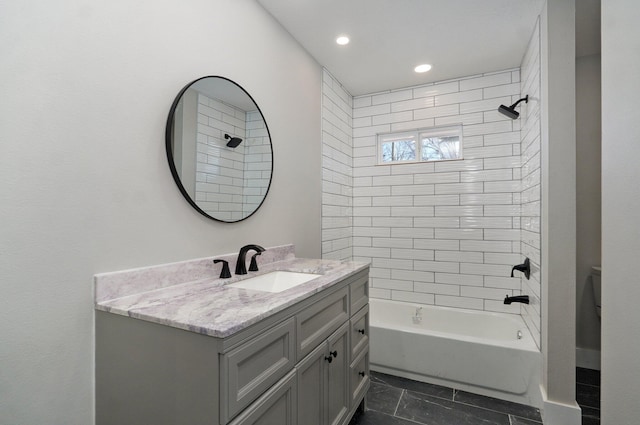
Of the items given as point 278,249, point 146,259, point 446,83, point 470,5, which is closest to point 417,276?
point 278,249

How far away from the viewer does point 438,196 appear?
121 inches

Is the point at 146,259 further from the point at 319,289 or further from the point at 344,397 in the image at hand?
the point at 344,397

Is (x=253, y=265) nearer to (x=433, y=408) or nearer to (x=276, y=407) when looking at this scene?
(x=276, y=407)

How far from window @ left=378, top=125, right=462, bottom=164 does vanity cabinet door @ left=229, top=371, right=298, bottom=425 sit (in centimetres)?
258

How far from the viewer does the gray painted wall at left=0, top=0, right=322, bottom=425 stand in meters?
0.94

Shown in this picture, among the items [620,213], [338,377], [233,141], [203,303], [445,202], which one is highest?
[233,141]

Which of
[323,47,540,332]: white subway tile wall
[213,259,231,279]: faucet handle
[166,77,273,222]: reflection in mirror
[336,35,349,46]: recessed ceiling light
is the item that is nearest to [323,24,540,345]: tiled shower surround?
[323,47,540,332]: white subway tile wall

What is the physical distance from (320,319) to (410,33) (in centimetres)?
215

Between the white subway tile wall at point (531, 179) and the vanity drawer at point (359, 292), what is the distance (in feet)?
3.93

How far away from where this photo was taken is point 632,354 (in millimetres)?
860

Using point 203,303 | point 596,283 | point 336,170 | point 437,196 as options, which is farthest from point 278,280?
point 596,283

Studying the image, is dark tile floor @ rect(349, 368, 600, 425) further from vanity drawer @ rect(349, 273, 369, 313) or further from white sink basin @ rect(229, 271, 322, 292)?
white sink basin @ rect(229, 271, 322, 292)

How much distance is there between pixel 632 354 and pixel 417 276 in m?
2.30

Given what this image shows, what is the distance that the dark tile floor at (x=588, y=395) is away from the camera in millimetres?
2000
